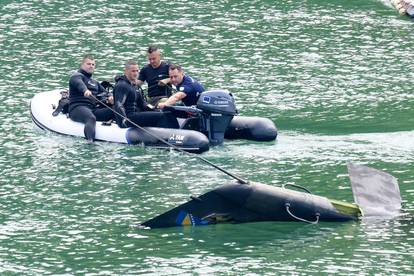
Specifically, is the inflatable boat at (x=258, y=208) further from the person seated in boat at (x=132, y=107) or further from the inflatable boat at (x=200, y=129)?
the person seated in boat at (x=132, y=107)

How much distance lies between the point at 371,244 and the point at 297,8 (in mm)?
25217

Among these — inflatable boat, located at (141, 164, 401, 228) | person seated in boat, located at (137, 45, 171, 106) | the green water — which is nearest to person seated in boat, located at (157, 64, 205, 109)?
person seated in boat, located at (137, 45, 171, 106)

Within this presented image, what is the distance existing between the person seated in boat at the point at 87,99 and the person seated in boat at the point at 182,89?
4.49 ft

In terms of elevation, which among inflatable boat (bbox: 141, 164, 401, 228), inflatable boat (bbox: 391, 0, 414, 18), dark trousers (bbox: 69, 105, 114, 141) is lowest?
inflatable boat (bbox: 391, 0, 414, 18)

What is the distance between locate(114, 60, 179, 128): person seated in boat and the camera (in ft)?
97.5

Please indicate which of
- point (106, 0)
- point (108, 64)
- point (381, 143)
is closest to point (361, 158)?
point (381, 143)

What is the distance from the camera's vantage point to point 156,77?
102ft

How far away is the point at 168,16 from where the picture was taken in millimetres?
45969

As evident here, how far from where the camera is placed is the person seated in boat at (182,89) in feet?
98.1

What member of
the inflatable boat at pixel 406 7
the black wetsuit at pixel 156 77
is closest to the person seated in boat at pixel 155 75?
the black wetsuit at pixel 156 77

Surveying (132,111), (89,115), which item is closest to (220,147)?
(132,111)

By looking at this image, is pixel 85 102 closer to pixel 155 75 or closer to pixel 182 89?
pixel 155 75

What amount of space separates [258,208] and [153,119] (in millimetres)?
6635

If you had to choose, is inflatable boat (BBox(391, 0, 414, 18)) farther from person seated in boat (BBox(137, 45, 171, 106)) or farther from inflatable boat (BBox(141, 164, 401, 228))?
inflatable boat (BBox(141, 164, 401, 228))
